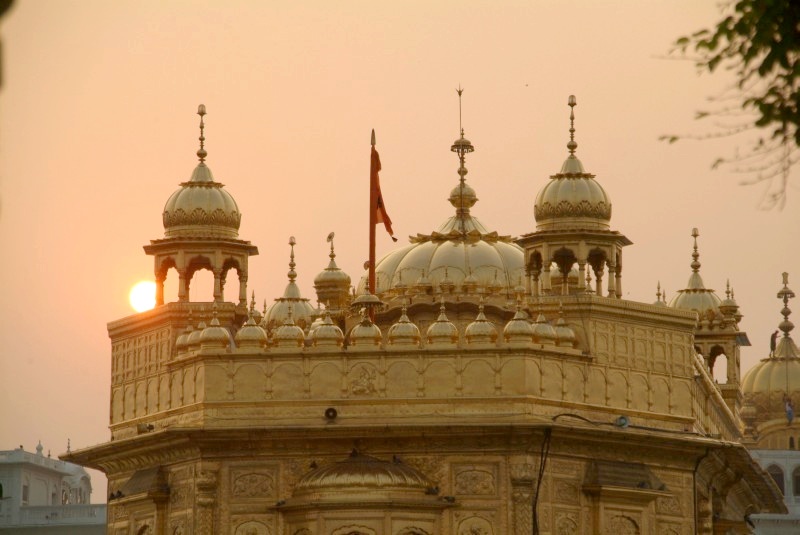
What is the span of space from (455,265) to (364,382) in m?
5.59

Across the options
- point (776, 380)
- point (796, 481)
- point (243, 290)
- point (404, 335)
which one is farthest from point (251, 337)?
point (796, 481)

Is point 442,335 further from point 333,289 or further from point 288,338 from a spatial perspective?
point 333,289

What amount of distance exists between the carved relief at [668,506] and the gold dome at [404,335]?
5621 millimetres

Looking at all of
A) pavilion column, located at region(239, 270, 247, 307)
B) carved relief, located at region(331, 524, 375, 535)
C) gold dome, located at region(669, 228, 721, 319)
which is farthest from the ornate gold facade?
gold dome, located at region(669, 228, 721, 319)

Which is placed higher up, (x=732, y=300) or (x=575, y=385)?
(x=732, y=300)

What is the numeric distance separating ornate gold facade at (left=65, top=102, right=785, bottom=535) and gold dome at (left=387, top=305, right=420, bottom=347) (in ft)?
0.12

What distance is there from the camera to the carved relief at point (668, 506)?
43.2 meters

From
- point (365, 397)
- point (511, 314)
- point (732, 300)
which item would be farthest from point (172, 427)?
point (732, 300)

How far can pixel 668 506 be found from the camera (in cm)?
4338

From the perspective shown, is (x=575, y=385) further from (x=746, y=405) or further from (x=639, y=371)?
(x=746, y=405)

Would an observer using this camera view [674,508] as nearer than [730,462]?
Yes

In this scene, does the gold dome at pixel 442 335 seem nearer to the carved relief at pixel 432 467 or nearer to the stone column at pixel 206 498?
the carved relief at pixel 432 467

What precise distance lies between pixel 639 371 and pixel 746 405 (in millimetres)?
40361

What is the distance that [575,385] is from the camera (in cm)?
4253
